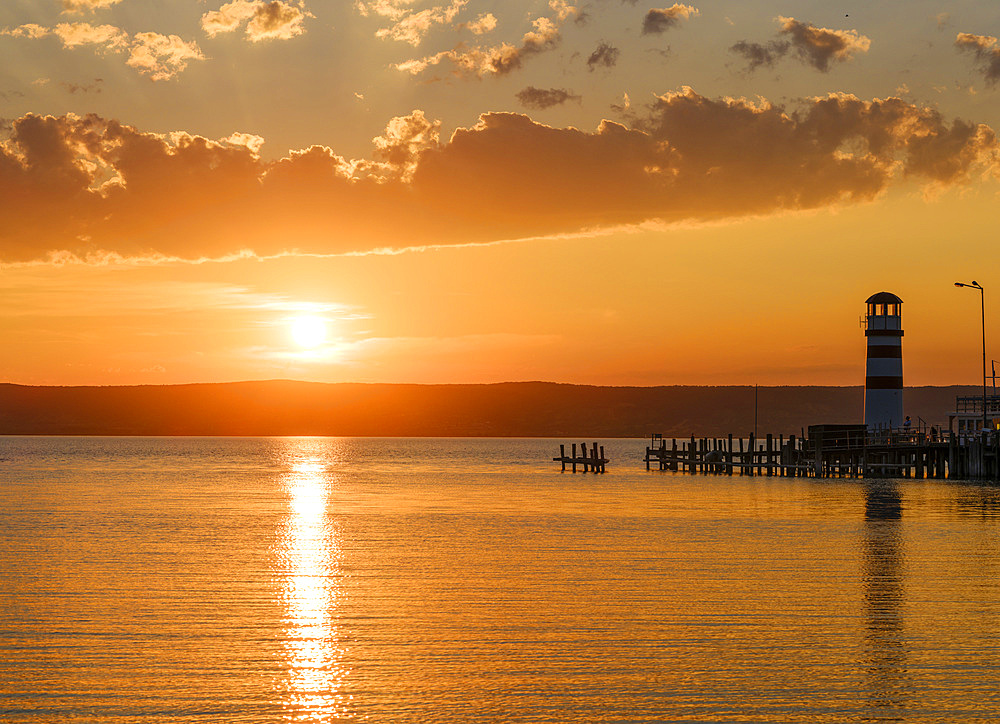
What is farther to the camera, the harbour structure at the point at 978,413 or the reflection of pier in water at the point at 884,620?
the harbour structure at the point at 978,413

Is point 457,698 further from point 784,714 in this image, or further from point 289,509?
point 289,509

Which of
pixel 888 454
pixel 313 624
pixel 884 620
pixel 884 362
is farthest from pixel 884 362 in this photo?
pixel 313 624

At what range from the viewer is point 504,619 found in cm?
2066

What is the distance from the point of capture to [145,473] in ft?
320

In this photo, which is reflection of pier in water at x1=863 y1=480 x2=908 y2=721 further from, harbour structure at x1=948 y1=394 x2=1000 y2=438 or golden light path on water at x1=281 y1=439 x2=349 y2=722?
harbour structure at x1=948 y1=394 x2=1000 y2=438

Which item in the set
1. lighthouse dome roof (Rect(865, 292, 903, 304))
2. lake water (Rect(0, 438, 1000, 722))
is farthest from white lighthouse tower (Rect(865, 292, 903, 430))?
lake water (Rect(0, 438, 1000, 722))

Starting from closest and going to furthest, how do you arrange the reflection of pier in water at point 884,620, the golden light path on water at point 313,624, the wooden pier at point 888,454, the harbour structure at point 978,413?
1. the golden light path on water at point 313,624
2. the reflection of pier in water at point 884,620
3. the wooden pier at point 888,454
4. the harbour structure at point 978,413

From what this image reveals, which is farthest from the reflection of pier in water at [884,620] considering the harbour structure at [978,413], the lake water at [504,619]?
the harbour structure at [978,413]

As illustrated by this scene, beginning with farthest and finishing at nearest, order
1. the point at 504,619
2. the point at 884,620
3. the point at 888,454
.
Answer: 1. the point at 888,454
2. the point at 504,619
3. the point at 884,620

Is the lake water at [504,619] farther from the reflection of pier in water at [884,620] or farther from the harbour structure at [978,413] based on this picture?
the harbour structure at [978,413]

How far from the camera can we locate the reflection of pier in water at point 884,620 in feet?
47.9

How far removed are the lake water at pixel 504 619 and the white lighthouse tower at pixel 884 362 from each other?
2994 centimetres

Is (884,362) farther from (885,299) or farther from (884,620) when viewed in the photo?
(884,620)

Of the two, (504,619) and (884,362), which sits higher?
(884,362)
